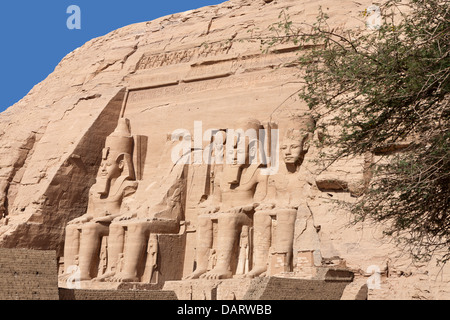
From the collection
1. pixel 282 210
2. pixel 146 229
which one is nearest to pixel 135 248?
pixel 146 229

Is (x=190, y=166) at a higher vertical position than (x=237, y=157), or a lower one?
higher

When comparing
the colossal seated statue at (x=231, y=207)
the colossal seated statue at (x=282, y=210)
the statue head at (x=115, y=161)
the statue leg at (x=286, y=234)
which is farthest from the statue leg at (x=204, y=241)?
the statue head at (x=115, y=161)

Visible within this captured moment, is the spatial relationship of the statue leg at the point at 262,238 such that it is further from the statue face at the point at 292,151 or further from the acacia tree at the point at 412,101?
the acacia tree at the point at 412,101

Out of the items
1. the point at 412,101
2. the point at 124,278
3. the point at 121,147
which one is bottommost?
the point at 124,278

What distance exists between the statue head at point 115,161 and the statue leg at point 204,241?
2671 millimetres

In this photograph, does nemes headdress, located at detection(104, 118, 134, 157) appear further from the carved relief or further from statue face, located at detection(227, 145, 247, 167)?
statue face, located at detection(227, 145, 247, 167)

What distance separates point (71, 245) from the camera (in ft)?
59.4

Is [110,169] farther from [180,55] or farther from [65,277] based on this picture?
[180,55]

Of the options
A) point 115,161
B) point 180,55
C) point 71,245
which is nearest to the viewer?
point 71,245

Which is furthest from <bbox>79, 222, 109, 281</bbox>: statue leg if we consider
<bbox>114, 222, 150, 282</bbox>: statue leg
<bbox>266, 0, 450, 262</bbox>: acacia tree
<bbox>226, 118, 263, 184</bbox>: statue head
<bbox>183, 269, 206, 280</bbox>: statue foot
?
<bbox>266, 0, 450, 262</bbox>: acacia tree

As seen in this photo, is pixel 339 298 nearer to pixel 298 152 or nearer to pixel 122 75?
pixel 298 152

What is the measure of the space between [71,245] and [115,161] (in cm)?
191

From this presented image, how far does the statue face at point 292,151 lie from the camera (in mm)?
16125
